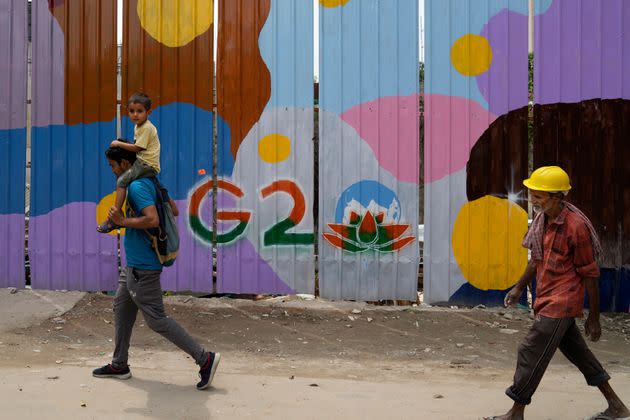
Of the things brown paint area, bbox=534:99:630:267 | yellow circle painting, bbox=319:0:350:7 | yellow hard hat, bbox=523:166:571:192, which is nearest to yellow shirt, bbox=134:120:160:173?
yellow hard hat, bbox=523:166:571:192

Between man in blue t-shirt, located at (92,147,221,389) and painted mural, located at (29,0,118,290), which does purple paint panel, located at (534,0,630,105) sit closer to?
man in blue t-shirt, located at (92,147,221,389)

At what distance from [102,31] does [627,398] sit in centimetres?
498

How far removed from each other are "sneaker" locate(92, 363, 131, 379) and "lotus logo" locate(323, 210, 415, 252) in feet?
7.41

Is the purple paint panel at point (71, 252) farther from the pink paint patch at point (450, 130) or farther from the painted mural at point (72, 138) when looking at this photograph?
the pink paint patch at point (450, 130)

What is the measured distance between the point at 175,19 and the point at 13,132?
1.75 m

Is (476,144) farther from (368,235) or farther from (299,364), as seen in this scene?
(299,364)

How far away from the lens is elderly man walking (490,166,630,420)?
12.0 ft

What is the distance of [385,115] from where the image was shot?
6.17 meters

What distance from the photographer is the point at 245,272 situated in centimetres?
637

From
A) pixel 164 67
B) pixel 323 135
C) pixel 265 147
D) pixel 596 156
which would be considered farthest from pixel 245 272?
pixel 596 156

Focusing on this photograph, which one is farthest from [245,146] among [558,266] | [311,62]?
[558,266]

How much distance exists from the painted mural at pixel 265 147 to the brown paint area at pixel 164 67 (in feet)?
0.45

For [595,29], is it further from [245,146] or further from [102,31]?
[102,31]

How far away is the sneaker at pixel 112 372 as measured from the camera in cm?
452
